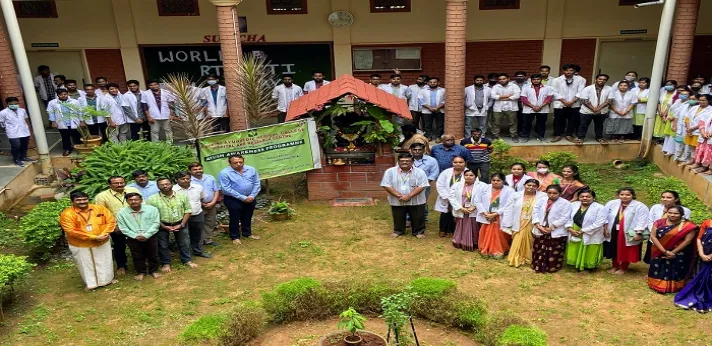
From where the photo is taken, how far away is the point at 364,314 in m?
7.09

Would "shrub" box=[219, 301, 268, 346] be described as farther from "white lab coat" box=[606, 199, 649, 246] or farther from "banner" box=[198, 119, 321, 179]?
"white lab coat" box=[606, 199, 649, 246]

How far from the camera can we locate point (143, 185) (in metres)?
8.13

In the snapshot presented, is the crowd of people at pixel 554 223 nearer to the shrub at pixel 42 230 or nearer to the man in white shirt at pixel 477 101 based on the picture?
the man in white shirt at pixel 477 101

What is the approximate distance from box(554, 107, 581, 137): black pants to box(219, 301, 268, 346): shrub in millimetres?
7792

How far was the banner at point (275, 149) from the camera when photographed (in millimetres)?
10180

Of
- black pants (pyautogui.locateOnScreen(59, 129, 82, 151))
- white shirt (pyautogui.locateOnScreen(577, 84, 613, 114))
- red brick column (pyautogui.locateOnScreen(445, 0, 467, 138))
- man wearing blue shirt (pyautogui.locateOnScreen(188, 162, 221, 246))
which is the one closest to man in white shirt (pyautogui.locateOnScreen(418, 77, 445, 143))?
red brick column (pyautogui.locateOnScreen(445, 0, 467, 138))

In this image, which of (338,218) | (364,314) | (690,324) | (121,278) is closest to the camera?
(690,324)

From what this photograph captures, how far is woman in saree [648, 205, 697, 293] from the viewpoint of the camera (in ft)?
22.6

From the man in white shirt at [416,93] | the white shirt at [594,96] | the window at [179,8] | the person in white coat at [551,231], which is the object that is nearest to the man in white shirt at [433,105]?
the man in white shirt at [416,93]

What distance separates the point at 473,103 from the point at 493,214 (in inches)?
170

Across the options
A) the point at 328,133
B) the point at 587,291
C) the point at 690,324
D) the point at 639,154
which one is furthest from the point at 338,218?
the point at 639,154

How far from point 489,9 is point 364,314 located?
9020 millimetres

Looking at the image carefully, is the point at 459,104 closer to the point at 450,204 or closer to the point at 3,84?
the point at 450,204

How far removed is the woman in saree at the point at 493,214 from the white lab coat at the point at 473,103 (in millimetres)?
3939
